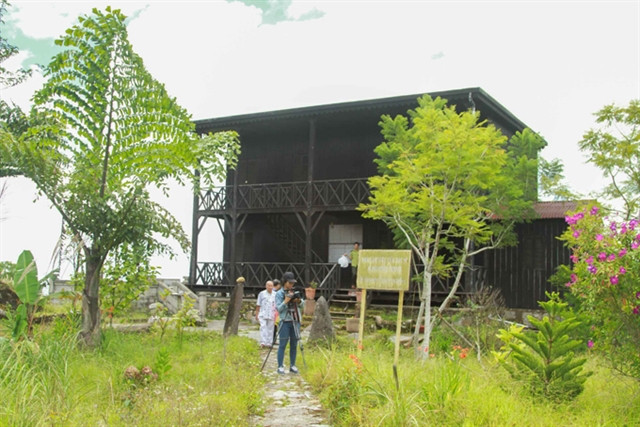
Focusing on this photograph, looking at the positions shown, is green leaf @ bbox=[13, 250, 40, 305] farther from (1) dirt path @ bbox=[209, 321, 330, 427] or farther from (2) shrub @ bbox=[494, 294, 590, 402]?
(2) shrub @ bbox=[494, 294, 590, 402]

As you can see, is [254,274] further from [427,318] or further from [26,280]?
[26,280]

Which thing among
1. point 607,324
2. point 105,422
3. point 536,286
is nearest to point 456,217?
point 607,324

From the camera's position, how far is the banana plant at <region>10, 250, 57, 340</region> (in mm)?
7348

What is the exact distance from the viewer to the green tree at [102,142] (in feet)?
30.4

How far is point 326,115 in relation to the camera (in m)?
19.3

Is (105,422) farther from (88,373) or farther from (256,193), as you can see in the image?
(256,193)

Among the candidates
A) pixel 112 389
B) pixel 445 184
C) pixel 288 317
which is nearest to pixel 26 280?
pixel 112 389

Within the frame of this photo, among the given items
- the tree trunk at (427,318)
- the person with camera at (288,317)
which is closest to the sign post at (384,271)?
the person with camera at (288,317)

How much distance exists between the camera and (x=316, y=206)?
19.4 m

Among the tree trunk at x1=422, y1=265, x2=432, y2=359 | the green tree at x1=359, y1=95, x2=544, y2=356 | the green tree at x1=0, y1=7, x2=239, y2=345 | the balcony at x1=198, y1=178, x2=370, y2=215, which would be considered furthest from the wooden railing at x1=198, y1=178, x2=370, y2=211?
the green tree at x1=0, y1=7, x2=239, y2=345

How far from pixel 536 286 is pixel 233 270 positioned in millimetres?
9429

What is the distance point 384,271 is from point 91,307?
4483 mm

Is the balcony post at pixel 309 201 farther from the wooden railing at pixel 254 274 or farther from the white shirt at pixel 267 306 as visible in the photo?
the white shirt at pixel 267 306

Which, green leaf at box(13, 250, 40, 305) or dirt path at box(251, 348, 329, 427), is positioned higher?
green leaf at box(13, 250, 40, 305)
